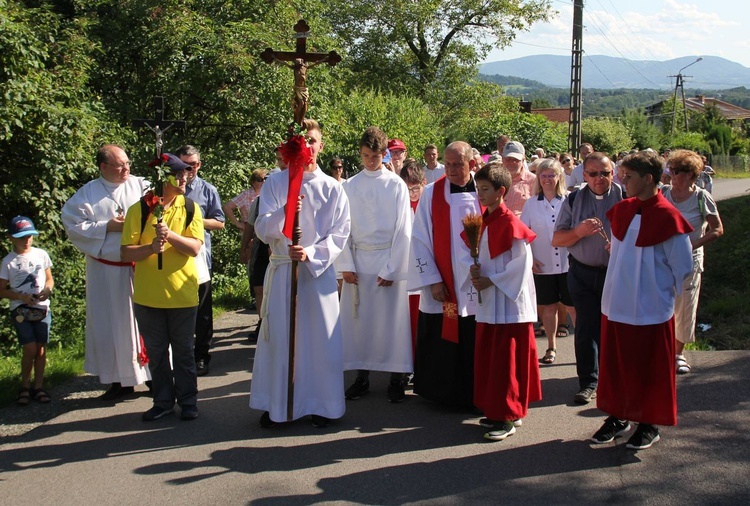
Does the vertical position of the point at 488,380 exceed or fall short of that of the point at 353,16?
it falls short

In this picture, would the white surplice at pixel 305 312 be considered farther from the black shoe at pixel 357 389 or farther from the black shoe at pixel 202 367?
the black shoe at pixel 202 367

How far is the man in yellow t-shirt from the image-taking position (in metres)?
6.44

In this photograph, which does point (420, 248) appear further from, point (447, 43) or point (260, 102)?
point (447, 43)

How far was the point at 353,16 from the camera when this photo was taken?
3788 cm

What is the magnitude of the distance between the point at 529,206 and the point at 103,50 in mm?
7055

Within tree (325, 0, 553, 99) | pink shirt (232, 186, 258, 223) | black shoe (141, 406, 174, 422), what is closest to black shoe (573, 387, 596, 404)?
black shoe (141, 406, 174, 422)

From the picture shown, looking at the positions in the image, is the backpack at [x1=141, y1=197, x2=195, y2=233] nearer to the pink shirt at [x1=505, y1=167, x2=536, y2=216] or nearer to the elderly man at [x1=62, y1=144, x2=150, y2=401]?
the elderly man at [x1=62, y1=144, x2=150, y2=401]

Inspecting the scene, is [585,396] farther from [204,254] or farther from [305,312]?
[204,254]

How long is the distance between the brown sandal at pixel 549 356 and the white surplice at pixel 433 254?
1.91 m

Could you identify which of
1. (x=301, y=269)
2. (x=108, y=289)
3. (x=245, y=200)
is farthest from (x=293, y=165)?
(x=245, y=200)

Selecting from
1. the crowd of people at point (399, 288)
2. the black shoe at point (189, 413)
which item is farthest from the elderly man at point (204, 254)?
the black shoe at point (189, 413)

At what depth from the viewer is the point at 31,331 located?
701 cm

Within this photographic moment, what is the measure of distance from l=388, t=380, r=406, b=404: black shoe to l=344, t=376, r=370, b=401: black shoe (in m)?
0.26

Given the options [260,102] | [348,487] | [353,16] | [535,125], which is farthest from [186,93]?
[353,16]
